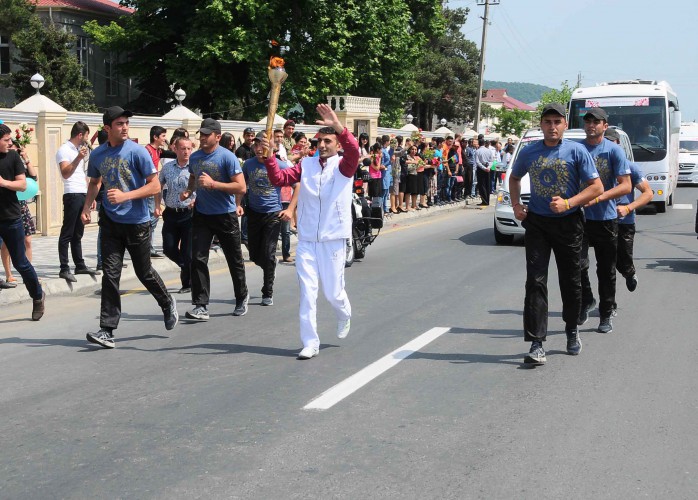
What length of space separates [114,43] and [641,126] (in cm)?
2566

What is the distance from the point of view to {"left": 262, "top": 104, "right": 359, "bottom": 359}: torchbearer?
8.14 meters

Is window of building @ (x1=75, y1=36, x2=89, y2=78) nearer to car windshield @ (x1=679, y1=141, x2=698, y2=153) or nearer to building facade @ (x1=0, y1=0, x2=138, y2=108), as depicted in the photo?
building facade @ (x1=0, y1=0, x2=138, y2=108)

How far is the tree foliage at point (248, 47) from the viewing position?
40.6 m

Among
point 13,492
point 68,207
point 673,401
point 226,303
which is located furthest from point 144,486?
point 68,207

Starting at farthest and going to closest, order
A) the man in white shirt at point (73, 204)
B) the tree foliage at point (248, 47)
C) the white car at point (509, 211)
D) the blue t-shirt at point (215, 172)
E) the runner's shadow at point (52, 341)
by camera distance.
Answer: the tree foliage at point (248, 47) < the white car at point (509, 211) < the man in white shirt at point (73, 204) < the blue t-shirt at point (215, 172) < the runner's shadow at point (52, 341)

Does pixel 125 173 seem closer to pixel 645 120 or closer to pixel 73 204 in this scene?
pixel 73 204

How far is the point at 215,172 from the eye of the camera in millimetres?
9914

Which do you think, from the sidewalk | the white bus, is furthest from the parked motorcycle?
the white bus

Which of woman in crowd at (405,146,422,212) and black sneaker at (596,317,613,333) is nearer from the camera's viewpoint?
black sneaker at (596,317,613,333)

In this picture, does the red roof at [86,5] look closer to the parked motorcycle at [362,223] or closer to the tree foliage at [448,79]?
the tree foliage at [448,79]

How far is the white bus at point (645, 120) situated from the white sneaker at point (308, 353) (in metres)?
19.1

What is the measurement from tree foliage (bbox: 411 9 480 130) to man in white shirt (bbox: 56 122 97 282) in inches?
2936

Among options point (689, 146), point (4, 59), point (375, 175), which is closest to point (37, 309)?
point (375, 175)

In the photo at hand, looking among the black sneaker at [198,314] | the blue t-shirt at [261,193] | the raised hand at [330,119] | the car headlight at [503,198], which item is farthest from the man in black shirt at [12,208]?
the car headlight at [503,198]
